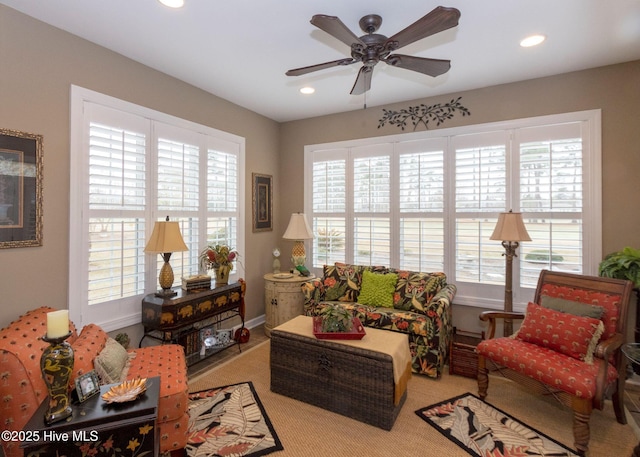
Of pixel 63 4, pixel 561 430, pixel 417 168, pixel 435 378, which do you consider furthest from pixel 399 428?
pixel 63 4

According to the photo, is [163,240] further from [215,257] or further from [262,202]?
[262,202]

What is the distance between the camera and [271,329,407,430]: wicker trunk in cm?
231

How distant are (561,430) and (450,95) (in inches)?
136

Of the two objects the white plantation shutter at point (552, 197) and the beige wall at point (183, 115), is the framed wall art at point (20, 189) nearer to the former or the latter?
the beige wall at point (183, 115)

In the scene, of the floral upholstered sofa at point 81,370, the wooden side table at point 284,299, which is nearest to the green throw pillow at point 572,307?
the wooden side table at point 284,299

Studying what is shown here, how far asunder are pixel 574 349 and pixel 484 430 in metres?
0.91

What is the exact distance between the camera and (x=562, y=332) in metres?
2.44

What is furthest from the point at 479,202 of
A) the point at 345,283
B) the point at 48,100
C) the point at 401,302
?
the point at 48,100

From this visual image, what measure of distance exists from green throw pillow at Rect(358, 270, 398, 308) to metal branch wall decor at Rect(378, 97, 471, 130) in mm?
1958

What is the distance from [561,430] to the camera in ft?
7.58

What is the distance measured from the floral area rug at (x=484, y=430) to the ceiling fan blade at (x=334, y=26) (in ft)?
9.04

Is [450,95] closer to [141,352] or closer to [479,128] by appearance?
[479,128]

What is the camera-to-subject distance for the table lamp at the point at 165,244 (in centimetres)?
284

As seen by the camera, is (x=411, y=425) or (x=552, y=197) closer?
(x=411, y=425)
